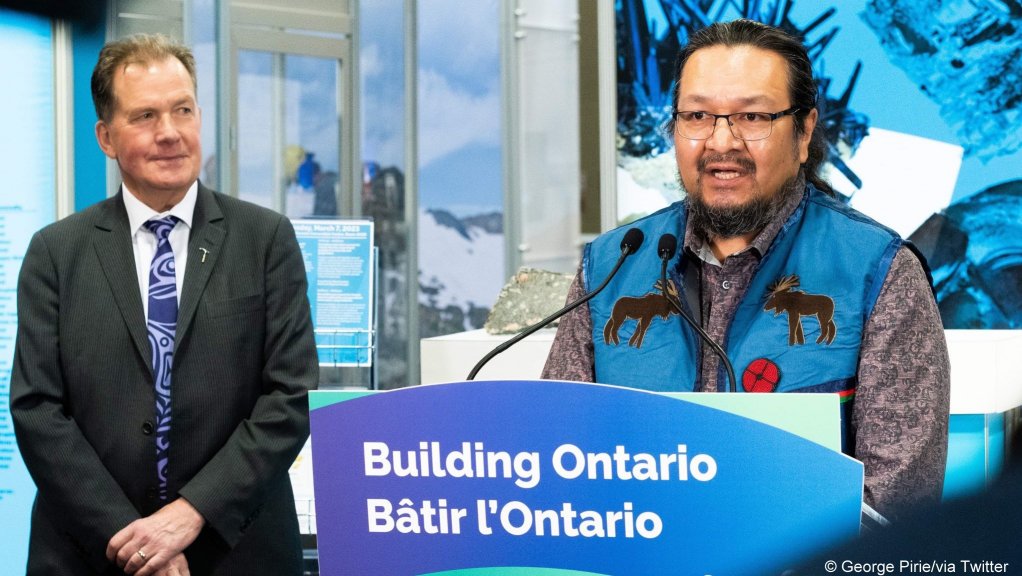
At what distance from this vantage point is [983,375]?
329 centimetres

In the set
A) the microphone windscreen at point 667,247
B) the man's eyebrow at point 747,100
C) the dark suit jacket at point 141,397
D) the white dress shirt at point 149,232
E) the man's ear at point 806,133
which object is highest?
the man's eyebrow at point 747,100

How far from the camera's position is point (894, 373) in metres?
1.56

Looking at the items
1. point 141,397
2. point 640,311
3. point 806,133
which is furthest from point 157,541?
point 806,133

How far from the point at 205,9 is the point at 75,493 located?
356 centimetres

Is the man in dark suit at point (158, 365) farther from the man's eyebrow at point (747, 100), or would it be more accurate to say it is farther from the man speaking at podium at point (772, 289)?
Answer: the man's eyebrow at point (747, 100)

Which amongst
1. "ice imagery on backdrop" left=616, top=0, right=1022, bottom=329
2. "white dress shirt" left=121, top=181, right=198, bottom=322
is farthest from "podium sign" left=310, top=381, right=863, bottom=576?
"ice imagery on backdrop" left=616, top=0, right=1022, bottom=329

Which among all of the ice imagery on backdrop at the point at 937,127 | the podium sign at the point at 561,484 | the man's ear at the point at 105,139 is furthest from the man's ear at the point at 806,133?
the ice imagery on backdrop at the point at 937,127

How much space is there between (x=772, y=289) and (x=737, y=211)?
120 mm

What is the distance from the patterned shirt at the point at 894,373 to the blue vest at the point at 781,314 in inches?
0.7

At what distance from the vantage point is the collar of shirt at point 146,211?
221cm

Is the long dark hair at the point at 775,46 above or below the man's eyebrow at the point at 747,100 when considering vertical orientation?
above

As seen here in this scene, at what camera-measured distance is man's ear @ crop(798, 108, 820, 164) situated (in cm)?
175

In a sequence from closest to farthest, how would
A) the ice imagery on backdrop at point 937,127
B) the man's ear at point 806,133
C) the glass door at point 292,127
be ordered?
the man's ear at point 806,133
the ice imagery on backdrop at point 937,127
the glass door at point 292,127

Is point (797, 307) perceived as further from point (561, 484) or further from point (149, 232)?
point (149, 232)
